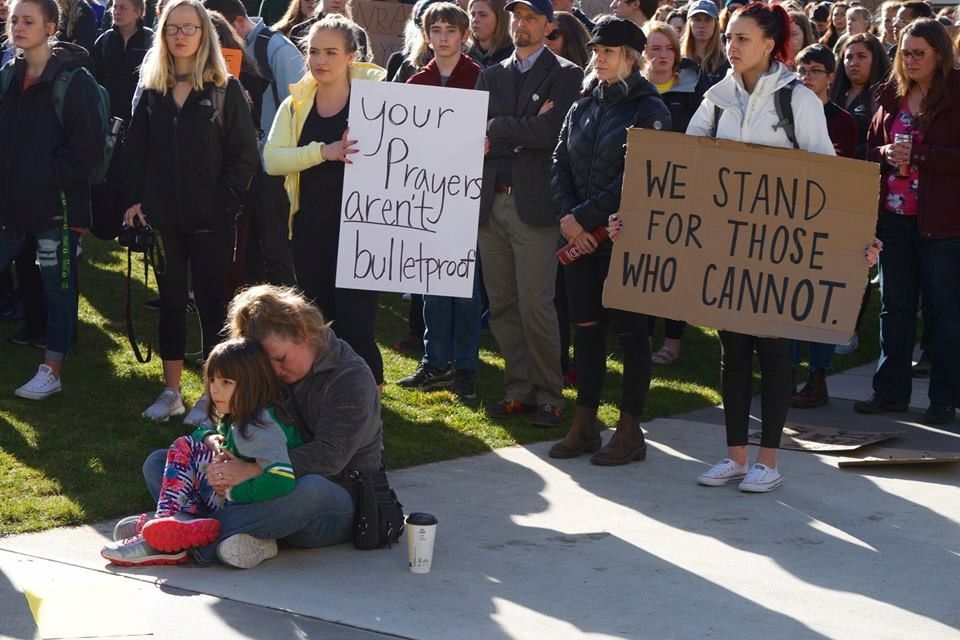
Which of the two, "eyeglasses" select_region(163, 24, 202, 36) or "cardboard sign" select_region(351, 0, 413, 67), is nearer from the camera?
"eyeglasses" select_region(163, 24, 202, 36)

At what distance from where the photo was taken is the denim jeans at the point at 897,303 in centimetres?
841

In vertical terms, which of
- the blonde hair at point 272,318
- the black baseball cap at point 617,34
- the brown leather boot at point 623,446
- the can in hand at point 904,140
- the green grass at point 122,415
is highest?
the black baseball cap at point 617,34

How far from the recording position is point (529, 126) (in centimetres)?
754

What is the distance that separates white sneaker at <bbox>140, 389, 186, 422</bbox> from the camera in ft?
24.7

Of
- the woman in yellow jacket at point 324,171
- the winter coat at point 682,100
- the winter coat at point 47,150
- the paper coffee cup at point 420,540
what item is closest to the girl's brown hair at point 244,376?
the paper coffee cup at point 420,540

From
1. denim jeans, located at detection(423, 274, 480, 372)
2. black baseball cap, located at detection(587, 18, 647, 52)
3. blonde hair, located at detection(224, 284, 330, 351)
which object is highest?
black baseball cap, located at detection(587, 18, 647, 52)

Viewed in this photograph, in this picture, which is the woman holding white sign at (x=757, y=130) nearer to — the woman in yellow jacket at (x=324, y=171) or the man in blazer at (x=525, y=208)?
the man in blazer at (x=525, y=208)

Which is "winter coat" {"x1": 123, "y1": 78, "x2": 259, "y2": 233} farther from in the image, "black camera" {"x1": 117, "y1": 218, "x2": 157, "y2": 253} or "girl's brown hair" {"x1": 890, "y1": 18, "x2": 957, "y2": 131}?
"girl's brown hair" {"x1": 890, "y1": 18, "x2": 957, "y2": 131}

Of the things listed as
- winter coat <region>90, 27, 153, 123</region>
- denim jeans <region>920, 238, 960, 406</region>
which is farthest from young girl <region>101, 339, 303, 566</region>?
winter coat <region>90, 27, 153, 123</region>

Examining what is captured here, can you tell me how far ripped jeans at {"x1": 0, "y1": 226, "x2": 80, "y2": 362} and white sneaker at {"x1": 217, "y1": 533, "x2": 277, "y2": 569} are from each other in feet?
10.3

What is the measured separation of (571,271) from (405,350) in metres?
2.89

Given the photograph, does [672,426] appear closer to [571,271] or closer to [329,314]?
[571,271]

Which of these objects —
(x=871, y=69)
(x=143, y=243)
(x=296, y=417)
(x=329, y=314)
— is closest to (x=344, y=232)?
(x=329, y=314)

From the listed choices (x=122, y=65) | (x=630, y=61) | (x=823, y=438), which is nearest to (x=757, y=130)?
(x=630, y=61)
